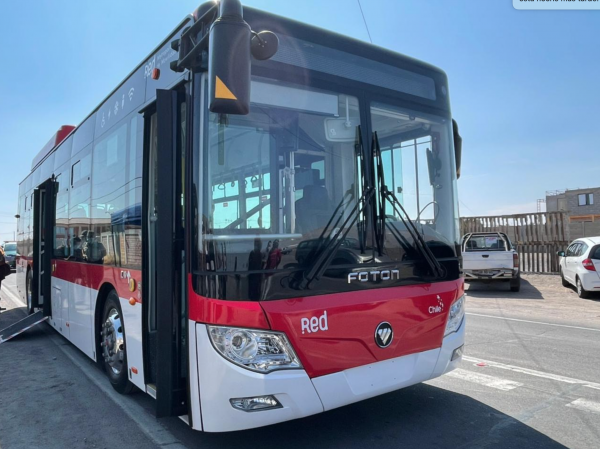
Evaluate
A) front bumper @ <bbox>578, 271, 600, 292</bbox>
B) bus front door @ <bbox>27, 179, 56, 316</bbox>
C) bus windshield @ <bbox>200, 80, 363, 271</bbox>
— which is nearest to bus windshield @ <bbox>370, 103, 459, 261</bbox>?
bus windshield @ <bbox>200, 80, 363, 271</bbox>

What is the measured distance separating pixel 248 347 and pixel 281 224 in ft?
2.85

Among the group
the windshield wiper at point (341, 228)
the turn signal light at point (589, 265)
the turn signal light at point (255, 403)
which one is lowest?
the turn signal light at point (255, 403)

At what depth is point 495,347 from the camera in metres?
7.30

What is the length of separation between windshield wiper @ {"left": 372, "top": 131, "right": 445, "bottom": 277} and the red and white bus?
17 mm

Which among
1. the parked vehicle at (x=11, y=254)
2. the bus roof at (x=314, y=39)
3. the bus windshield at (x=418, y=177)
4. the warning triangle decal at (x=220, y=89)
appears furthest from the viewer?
the parked vehicle at (x=11, y=254)

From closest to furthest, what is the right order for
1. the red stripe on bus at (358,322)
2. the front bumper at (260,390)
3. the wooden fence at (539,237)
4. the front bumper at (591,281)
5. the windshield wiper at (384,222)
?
the front bumper at (260,390)
the red stripe on bus at (358,322)
the windshield wiper at (384,222)
the front bumper at (591,281)
the wooden fence at (539,237)

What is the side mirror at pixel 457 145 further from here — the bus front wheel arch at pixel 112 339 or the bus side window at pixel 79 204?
the bus side window at pixel 79 204

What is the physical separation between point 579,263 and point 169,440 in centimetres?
1256

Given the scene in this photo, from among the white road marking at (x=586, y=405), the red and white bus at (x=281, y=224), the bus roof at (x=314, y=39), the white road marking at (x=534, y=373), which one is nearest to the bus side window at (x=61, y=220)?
the red and white bus at (x=281, y=224)

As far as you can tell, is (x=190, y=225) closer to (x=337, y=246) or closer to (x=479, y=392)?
(x=337, y=246)

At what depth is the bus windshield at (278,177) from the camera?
3.35 metres

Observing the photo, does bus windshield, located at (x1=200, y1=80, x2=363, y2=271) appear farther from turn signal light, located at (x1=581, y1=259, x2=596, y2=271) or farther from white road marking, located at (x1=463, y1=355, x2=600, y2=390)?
turn signal light, located at (x1=581, y1=259, x2=596, y2=271)

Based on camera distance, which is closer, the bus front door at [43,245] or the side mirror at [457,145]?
the side mirror at [457,145]

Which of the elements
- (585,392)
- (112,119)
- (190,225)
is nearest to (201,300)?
(190,225)
